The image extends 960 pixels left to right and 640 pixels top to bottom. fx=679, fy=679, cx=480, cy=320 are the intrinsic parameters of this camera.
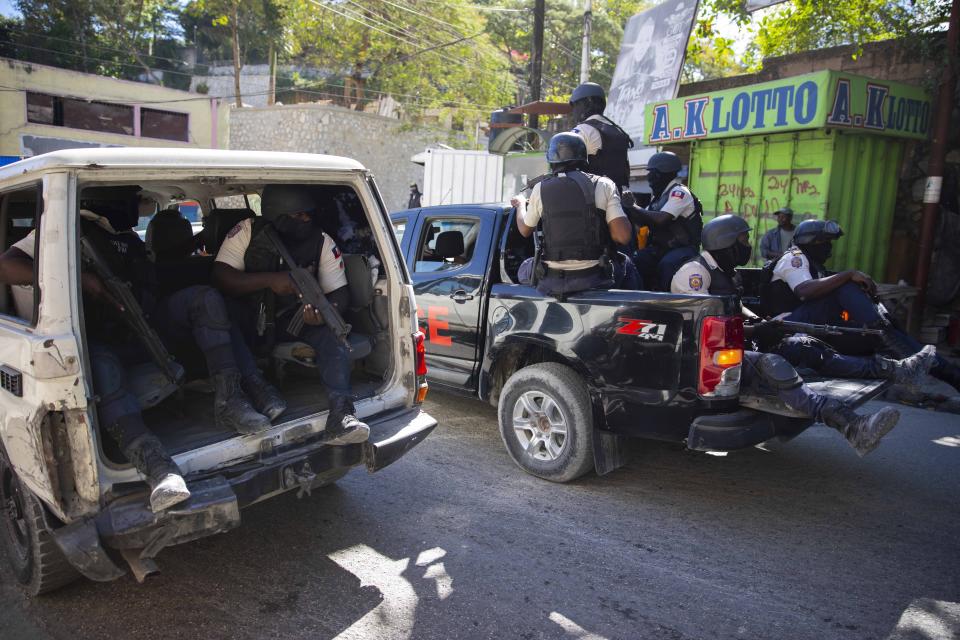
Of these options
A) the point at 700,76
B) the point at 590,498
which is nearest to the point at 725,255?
the point at 590,498

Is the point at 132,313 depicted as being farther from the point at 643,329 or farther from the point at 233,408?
the point at 643,329

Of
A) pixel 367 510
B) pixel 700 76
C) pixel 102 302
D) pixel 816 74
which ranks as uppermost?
pixel 700 76

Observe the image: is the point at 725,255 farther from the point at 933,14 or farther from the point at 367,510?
the point at 933,14

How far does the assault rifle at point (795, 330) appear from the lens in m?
4.26

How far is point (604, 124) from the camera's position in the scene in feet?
17.0

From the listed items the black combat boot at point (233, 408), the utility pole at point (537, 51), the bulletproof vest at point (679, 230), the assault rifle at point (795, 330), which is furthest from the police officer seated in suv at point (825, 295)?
the utility pole at point (537, 51)

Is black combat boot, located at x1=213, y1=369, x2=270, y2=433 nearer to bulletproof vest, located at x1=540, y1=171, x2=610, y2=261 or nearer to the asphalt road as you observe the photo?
the asphalt road

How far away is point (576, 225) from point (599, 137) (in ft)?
3.99

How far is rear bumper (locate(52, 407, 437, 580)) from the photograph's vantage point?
2.51 m

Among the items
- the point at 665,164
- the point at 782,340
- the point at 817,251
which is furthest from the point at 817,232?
the point at 665,164

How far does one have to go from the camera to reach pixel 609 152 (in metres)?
5.17

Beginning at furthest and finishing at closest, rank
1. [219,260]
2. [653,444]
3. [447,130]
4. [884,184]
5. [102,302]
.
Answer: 1. [447,130]
2. [884,184]
3. [653,444]
4. [219,260]
5. [102,302]

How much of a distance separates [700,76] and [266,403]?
110 feet

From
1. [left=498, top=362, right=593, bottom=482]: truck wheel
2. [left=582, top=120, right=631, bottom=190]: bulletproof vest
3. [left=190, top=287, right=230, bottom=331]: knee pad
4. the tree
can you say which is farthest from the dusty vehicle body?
the tree
